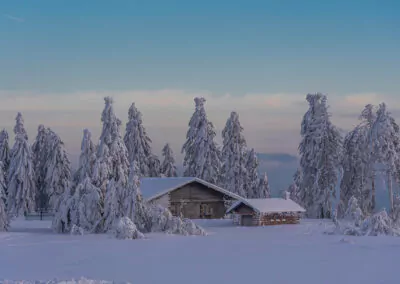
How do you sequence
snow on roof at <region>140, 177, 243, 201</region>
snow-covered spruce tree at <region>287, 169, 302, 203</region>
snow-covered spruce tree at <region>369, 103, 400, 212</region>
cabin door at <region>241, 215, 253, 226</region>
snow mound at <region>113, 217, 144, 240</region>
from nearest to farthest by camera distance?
snow mound at <region>113, 217, 144, 240</region> → cabin door at <region>241, 215, 253, 226</region> → snow on roof at <region>140, 177, 243, 201</region> → snow-covered spruce tree at <region>369, 103, 400, 212</region> → snow-covered spruce tree at <region>287, 169, 302, 203</region>

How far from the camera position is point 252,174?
73.2 meters

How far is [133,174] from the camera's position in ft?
138

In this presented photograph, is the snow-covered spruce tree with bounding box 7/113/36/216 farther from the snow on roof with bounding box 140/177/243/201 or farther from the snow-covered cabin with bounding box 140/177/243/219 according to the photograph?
the snow on roof with bounding box 140/177/243/201

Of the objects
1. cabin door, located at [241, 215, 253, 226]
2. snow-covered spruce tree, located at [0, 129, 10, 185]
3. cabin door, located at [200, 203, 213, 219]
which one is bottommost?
cabin door, located at [241, 215, 253, 226]

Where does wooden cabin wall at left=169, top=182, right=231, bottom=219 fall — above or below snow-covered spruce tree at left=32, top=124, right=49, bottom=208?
below

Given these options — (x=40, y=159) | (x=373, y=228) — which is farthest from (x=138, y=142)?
(x=373, y=228)

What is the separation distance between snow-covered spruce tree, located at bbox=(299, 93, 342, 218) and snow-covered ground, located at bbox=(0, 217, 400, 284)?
2232 centimetres

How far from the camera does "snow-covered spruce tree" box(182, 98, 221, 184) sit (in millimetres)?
70188

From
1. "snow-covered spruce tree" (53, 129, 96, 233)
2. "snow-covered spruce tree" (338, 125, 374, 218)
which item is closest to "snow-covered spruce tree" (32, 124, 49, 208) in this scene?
"snow-covered spruce tree" (53, 129, 96, 233)

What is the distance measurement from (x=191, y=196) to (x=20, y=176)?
2117 cm

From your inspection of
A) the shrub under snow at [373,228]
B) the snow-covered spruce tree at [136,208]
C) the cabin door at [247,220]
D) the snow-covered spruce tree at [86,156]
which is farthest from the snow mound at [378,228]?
the snow-covered spruce tree at [86,156]

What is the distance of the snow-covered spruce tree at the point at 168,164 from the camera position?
3078 inches

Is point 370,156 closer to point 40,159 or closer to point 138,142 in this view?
point 138,142

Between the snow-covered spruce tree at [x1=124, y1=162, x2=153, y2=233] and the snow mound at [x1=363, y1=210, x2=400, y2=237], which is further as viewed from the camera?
the snow-covered spruce tree at [x1=124, y1=162, x2=153, y2=233]
